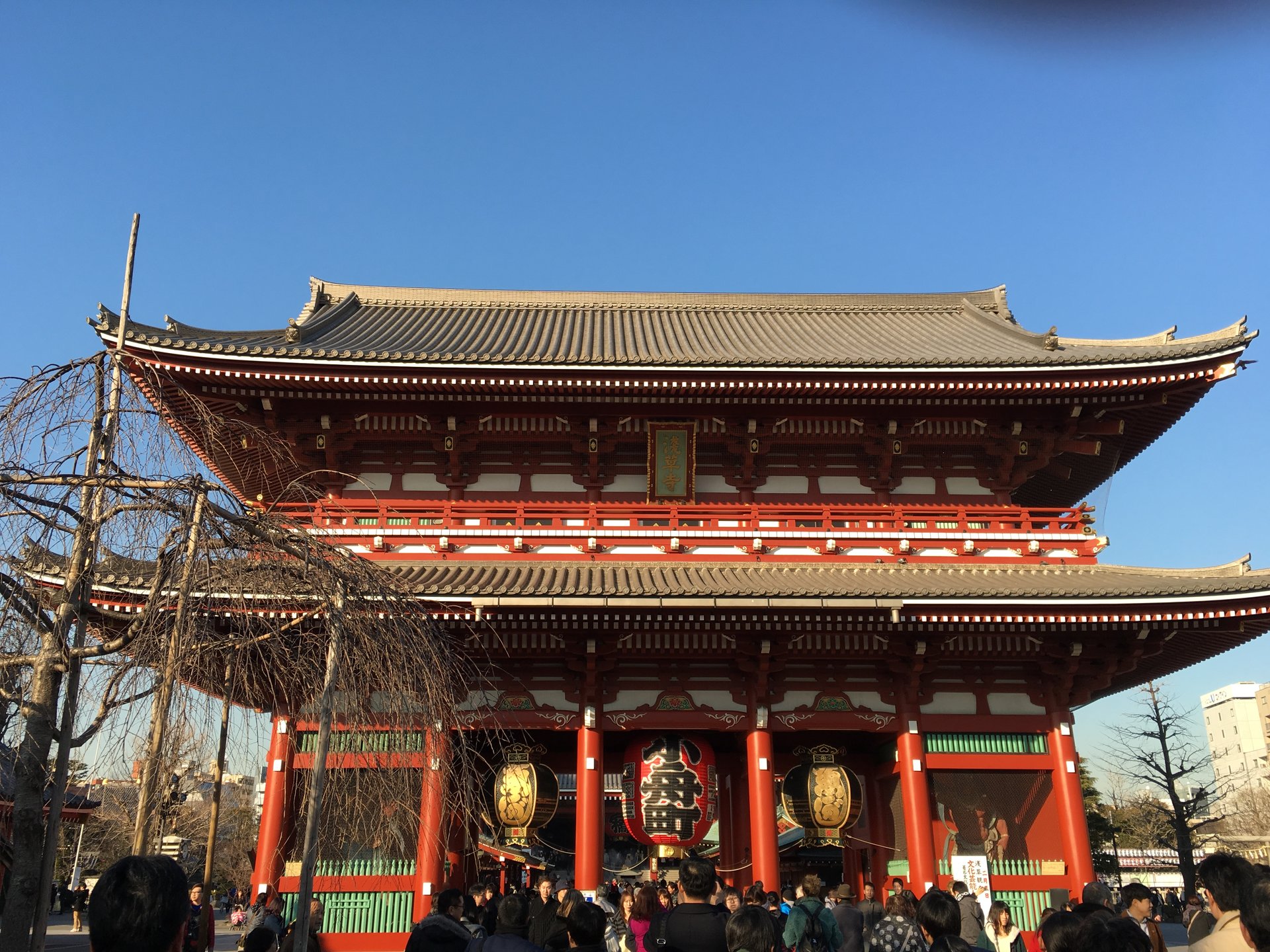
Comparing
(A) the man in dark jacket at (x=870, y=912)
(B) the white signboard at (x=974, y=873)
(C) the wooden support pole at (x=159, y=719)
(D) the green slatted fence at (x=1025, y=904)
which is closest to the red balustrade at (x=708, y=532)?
(B) the white signboard at (x=974, y=873)

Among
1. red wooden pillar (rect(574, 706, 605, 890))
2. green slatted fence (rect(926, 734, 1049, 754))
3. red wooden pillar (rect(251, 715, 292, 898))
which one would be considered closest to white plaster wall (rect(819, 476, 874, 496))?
green slatted fence (rect(926, 734, 1049, 754))

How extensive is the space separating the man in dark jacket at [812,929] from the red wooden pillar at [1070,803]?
288 inches

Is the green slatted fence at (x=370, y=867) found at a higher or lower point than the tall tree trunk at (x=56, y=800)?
lower

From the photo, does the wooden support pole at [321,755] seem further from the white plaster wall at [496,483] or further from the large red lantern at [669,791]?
the white plaster wall at [496,483]

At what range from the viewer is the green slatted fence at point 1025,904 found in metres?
13.1

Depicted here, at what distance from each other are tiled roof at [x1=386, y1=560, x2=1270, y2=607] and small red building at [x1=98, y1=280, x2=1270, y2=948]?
0.06 m

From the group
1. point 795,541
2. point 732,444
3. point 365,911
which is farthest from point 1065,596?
point 365,911

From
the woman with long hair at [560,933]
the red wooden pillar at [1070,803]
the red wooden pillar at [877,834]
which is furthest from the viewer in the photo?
the red wooden pillar at [877,834]

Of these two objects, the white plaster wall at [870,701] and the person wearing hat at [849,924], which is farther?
the white plaster wall at [870,701]

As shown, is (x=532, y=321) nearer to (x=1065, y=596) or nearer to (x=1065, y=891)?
(x=1065, y=596)

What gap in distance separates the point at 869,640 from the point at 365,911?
328 inches

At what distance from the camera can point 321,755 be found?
8.02 m

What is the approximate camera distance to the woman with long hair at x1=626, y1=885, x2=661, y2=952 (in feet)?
27.1

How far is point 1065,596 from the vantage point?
12.5 meters
